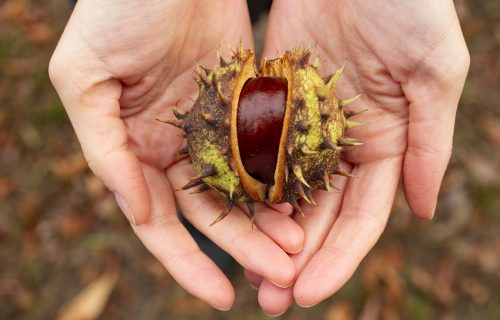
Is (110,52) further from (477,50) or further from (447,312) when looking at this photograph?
(477,50)

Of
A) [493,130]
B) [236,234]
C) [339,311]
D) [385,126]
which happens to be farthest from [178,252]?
[493,130]

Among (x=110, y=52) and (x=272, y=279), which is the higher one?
(x=110, y=52)

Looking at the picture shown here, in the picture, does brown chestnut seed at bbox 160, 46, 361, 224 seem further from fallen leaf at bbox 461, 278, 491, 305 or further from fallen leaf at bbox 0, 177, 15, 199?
fallen leaf at bbox 0, 177, 15, 199

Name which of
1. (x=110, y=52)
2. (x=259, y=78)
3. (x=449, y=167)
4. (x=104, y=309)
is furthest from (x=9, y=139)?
(x=449, y=167)

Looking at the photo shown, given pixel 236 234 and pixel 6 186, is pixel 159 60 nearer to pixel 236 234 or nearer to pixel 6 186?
pixel 236 234

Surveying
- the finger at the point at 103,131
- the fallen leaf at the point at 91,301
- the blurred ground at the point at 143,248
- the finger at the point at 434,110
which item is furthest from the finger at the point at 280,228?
the fallen leaf at the point at 91,301

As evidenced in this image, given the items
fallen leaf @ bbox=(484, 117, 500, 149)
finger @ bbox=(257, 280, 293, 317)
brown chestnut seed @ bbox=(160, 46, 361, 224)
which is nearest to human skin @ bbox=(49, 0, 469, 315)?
finger @ bbox=(257, 280, 293, 317)

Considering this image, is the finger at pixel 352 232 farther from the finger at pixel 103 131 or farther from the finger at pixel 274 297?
the finger at pixel 103 131

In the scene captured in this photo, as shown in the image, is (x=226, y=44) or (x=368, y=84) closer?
(x=368, y=84)
